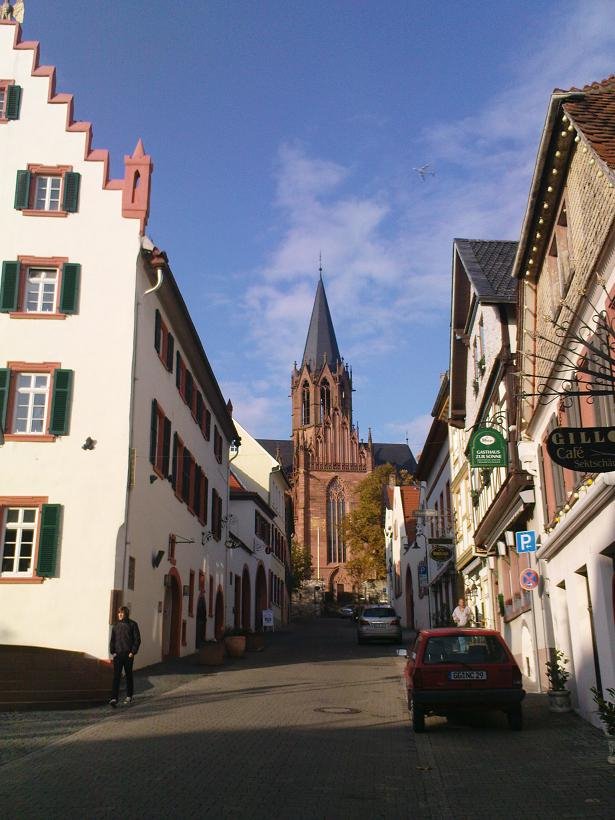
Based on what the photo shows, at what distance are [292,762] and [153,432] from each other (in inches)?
521

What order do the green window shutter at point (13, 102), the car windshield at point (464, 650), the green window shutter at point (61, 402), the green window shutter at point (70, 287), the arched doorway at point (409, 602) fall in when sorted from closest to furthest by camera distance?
1. the car windshield at point (464, 650)
2. the green window shutter at point (61, 402)
3. the green window shutter at point (70, 287)
4. the green window shutter at point (13, 102)
5. the arched doorway at point (409, 602)

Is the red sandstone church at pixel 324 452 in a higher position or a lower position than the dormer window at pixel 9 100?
higher

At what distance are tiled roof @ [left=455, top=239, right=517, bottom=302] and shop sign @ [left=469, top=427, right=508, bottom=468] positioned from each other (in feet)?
10.9

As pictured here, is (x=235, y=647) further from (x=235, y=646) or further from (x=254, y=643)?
(x=254, y=643)

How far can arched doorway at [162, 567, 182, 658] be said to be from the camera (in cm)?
2411

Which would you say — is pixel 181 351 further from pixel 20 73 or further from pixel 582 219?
pixel 582 219

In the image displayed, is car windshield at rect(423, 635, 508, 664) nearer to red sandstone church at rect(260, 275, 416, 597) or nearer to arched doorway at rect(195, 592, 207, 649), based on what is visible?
arched doorway at rect(195, 592, 207, 649)

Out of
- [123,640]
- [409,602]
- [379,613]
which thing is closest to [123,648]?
[123,640]

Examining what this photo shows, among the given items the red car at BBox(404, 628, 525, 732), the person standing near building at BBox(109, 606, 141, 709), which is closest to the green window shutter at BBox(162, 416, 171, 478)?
the person standing near building at BBox(109, 606, 141, 709)

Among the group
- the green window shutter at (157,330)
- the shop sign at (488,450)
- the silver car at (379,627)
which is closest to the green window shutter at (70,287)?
the green window shutter at (157,330)

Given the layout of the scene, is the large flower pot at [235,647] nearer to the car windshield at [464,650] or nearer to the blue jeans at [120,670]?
the blue jeans at [120,670]

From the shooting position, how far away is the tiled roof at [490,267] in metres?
20.6

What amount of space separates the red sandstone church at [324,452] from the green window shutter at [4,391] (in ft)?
277

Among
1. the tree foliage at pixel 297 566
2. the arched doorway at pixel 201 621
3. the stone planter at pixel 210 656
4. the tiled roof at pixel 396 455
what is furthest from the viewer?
the tiled roof at pixel 396 455
